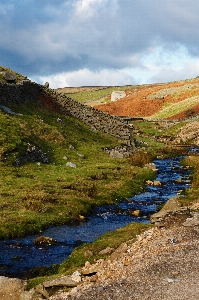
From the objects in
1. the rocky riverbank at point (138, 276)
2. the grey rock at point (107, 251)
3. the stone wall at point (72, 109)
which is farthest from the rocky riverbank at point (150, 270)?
the stone wall at point (72, 109)

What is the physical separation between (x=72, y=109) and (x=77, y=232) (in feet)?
152

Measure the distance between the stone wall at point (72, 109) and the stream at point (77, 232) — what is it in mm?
28705

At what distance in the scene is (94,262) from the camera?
63.3 ft

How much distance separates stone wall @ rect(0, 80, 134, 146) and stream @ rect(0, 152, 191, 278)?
28.7m

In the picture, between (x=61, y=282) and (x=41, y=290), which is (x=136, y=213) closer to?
(x=61, y=282)

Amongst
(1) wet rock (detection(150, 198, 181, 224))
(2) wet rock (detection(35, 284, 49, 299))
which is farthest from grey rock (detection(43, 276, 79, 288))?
(1) wet rock (detection(150, 198, 181, 224))

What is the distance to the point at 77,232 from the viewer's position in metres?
26.7

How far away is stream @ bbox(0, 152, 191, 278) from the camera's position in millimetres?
21500

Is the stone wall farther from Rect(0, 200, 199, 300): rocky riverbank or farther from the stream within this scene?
Rect(0, 200, 199, 300): rocky riverbank

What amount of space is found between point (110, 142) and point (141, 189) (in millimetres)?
24645

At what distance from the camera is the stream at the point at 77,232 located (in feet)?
70.5

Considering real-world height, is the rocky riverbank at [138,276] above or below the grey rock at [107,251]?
above

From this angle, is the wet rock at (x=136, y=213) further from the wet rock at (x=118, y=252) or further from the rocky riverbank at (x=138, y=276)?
the wet rock at (x=118, y=252)

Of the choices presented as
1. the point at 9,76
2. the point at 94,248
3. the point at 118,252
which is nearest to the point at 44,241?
the point at 94,248
